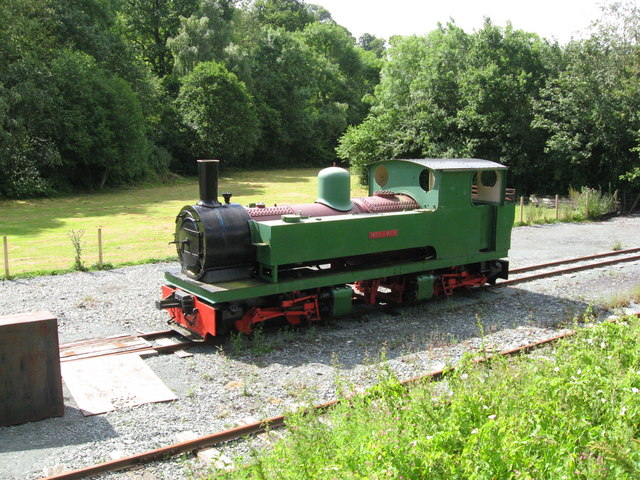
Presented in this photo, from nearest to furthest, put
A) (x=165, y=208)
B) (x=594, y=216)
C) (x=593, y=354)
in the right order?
(x=593, y=354) → (x=594, y=216) → (x=165, y=208)

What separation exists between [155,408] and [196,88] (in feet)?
119

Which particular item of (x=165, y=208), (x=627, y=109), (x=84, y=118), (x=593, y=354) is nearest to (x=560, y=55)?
(x=627, y=109)

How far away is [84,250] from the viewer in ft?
52.9

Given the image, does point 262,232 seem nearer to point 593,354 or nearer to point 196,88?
point 593,354

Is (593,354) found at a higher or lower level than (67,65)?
lower

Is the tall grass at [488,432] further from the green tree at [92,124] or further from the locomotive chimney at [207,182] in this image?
the green tree at [92,124]

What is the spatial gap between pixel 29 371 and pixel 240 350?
291cm

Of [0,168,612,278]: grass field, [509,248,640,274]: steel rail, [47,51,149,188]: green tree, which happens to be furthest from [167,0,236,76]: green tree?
[509,248,640,274]: steel rail

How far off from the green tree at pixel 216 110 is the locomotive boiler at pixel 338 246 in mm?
30610

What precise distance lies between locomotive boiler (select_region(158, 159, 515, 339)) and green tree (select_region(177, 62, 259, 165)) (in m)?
30.6

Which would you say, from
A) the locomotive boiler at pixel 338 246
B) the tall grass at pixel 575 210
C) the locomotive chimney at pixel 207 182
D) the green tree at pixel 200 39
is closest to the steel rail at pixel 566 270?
the locomotive boiler at pixel 338 246

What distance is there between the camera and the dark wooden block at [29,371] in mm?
6180

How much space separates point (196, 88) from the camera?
4000 centimetres

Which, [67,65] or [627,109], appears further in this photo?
[67,65]
